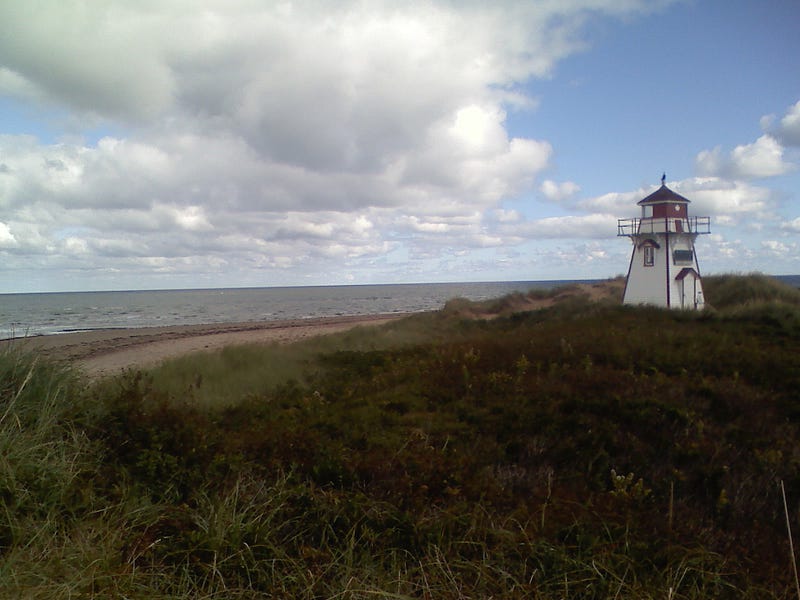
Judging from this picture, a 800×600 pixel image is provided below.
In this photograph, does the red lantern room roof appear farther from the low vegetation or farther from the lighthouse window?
the low vegetation

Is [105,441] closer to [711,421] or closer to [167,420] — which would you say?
[167,420]

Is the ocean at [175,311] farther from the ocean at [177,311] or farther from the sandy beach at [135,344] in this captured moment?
the sandy beach at [135,344]

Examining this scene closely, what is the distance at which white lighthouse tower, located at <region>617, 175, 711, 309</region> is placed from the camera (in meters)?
22.2

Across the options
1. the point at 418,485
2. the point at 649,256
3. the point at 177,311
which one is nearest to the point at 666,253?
the point at 649,256

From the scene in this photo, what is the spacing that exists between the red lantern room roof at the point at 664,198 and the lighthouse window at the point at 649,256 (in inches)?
78.9

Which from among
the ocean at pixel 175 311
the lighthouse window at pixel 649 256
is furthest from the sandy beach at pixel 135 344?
the lighthouse window at pixel 649 256

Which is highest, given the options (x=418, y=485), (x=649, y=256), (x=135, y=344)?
(x=649, y=256)

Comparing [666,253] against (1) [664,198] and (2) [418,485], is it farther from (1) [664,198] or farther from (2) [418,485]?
(2) [418,485]

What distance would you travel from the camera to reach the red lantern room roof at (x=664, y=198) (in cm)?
2258

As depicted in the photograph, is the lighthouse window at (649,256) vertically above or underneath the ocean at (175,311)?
above

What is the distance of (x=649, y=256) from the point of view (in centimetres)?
2305

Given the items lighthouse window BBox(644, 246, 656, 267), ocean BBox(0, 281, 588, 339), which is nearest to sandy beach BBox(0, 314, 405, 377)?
ocean BBox(0, 281, 588, 339)

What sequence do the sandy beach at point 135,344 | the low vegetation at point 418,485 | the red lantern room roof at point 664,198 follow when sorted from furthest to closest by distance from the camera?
the red lantern room roof at point 664,198
the sandy beach at point 135,344
the low vegetation at point 418,485

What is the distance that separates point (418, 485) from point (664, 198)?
870 inches
